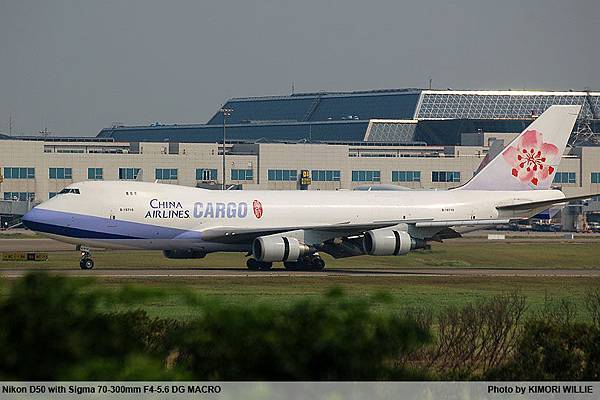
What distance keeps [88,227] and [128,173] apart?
6406cm

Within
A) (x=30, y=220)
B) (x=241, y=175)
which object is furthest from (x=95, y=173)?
(x=30, y=220)

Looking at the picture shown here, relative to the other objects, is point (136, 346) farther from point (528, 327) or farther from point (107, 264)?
point (107, 264)

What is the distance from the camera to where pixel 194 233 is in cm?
6134

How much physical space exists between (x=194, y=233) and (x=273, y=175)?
67.1 m

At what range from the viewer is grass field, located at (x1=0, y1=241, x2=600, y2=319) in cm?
2395

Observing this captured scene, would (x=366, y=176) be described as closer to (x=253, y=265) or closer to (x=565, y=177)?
(x=565, y=177)

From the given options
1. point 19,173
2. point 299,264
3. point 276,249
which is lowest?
point 299,264

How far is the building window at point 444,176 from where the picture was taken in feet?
440

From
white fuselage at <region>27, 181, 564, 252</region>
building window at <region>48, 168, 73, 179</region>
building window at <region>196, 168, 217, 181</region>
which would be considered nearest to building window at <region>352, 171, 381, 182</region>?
building window at <region>196, 168, 217, 181</region>

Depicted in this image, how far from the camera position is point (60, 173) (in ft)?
405

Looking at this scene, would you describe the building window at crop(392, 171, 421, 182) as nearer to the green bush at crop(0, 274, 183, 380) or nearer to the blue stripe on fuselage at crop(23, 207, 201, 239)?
the blue stripe on fuselage at crop(23, 207, 201, 239)

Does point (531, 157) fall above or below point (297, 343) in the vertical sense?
above

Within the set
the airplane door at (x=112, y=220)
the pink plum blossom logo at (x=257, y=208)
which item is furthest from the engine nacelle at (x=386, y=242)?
the airplane door at (x=112, y=220)

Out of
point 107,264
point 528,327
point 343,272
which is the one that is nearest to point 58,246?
point 107,264
